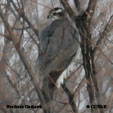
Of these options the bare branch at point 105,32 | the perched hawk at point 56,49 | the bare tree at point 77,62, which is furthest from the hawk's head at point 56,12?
the bare branch at point 105,32

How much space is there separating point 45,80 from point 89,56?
2.27 ft

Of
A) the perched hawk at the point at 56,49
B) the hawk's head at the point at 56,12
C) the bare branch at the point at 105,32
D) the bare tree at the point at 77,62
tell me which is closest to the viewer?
the bare tree at the point at 77,62

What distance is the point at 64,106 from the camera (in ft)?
15.5

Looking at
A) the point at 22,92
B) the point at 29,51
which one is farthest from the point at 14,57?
the point at 22,92

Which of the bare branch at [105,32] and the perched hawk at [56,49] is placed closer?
the bare branch at [105,32]

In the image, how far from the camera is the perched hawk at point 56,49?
505 centimetres

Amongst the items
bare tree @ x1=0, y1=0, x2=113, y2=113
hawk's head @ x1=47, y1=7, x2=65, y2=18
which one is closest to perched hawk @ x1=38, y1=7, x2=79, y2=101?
hawk's head @ x1=47, y1=7, x2=65, y2=18

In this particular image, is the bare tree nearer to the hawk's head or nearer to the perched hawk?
the perched hawk

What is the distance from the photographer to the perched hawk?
16.6 ft

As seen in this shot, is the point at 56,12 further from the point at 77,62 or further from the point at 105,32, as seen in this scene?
the point at 105,32

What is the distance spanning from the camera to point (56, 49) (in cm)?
552

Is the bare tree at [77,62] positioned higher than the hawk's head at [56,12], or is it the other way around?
the hawk's head at [56,12]

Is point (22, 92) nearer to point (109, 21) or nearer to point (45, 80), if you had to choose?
point (45, 80)

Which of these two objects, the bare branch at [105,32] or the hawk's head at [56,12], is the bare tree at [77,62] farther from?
the hawk's head at [56,12]
